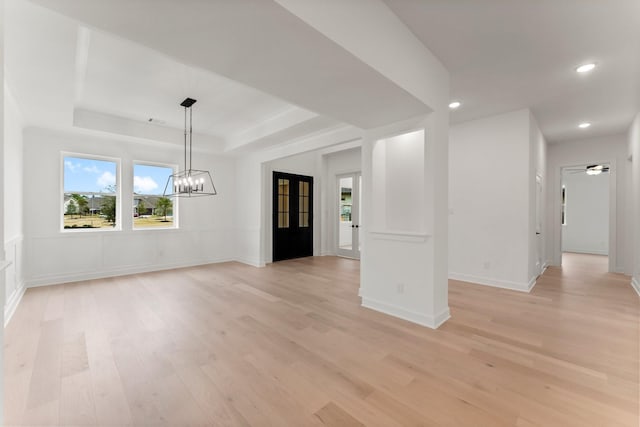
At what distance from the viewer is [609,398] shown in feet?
6.17

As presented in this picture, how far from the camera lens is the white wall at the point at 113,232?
184 inches

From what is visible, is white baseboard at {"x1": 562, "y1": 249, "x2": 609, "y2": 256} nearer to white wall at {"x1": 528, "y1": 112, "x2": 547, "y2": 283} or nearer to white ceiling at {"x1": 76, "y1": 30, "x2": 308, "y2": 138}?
white wall at {"x1": 528, "y1": 112, "x2": 547, "y2": 283}

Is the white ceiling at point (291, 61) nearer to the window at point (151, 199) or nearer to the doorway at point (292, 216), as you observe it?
the window at point (151, 199)

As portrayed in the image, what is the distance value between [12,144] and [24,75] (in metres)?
1.39

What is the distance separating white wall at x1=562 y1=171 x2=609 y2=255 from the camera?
8055 millimetres

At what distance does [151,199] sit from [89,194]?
3.39 feet

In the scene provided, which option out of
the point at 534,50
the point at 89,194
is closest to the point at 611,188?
the point at 534,50

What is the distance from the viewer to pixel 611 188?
5.73 meters

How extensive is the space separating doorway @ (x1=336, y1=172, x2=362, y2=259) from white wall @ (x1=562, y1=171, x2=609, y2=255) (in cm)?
654

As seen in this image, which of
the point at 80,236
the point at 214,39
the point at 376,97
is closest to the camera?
the point at 214,39

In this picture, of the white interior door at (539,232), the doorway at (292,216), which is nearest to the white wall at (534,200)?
the white interior door at (539,232)

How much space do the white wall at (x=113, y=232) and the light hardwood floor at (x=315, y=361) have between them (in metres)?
1.10

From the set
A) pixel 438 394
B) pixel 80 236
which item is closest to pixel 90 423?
pixel 438 394

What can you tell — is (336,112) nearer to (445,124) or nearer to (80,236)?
(445,124)
